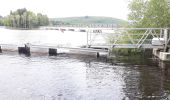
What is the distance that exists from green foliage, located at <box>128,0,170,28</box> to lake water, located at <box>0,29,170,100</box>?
7.74 meters

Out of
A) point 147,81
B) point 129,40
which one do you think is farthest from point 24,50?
point 147,81

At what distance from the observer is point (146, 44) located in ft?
118

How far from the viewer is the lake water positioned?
19.5m

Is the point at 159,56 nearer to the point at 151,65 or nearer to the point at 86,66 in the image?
the point at 151,65

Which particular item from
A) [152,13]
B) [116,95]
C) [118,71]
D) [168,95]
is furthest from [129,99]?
[152,13]

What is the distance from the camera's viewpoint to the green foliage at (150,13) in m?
41.4

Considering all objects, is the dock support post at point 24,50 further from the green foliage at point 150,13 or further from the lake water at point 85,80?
the green foliage at point 150,13

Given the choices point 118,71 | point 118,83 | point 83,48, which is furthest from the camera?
point 83,48

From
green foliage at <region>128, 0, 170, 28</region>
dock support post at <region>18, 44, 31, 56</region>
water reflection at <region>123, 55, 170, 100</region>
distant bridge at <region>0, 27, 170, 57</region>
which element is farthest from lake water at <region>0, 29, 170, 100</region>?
dock support post at <region>18, 44, 31, 56</region>

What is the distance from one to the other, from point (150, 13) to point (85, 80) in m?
20.3

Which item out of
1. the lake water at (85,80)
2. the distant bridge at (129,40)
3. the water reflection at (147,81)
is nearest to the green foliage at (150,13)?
the distant bridge at (129,40)

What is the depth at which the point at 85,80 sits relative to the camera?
24219mm

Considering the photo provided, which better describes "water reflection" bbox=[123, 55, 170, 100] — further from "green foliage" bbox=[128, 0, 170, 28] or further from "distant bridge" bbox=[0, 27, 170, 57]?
"green foliage" bbox=[128, 0, 170, 28]

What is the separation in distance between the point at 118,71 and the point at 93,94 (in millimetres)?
8837
